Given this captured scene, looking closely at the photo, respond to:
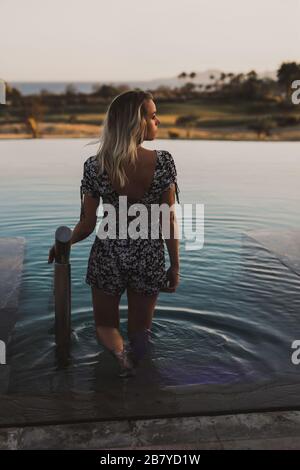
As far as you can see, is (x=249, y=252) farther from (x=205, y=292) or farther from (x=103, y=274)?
(x=103, y=274)

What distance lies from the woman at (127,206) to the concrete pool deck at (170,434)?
0.90 metres

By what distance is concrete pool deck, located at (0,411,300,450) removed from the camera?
11.6ft

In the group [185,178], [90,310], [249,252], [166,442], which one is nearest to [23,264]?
[90,310]

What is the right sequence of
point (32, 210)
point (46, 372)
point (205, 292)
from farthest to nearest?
point (32, 210), point (205, 292), point (46, 372)

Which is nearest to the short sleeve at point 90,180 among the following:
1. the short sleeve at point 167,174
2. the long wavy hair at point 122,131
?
the long wavy hair at point 122,131

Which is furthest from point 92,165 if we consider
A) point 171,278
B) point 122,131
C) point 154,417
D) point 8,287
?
point 8,287

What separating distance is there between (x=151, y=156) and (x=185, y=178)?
18220mm

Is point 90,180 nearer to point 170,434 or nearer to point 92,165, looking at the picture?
point 92,165

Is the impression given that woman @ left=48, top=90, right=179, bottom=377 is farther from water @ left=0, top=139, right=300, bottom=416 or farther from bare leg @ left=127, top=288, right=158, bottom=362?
water @ left=0, top=139, right=300, bottom=416

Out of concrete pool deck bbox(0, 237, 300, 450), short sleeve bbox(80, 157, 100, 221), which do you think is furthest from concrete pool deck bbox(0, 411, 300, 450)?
short sleeve bbox(80, 157, 100, 221)

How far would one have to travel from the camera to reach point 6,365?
493 cm

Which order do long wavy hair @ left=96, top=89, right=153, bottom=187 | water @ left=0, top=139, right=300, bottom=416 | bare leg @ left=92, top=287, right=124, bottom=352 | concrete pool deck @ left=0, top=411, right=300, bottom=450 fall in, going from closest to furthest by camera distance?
concrete pool deck @ left=0, top=411, right=300, bottom=450 → long wavy hair @ left=96, top=89, right=153, bottom=187 → bare leg @ left=92, top=287, right=124, bottom=352 → water @ left=0, top=139, right=300, bottom=416

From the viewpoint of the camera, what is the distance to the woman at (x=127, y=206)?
4.09 metres

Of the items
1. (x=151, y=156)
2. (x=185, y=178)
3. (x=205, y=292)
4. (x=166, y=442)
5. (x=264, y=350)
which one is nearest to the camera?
(x=166, y=442)
